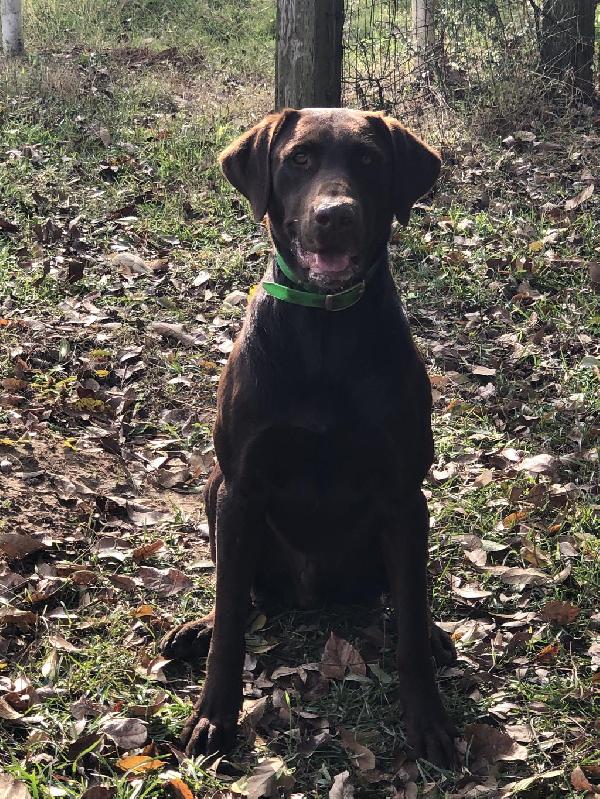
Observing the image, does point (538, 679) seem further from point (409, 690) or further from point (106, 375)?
point (106, 375)

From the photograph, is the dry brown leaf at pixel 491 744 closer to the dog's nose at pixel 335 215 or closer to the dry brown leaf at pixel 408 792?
the dry brown leaf at pixel 408 792

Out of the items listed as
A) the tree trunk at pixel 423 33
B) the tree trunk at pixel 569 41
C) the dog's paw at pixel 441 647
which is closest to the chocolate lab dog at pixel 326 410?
the dog's paw at pixel 441 647

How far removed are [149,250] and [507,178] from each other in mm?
2506

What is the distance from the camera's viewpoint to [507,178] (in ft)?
22.2

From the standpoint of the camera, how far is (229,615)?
2.85 m

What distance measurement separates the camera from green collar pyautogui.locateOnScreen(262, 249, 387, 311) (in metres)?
2.83

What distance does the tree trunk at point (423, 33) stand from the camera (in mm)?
7578

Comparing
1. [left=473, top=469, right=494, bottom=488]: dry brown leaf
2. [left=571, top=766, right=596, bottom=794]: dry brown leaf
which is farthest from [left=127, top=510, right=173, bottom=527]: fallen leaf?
[left=571, top=766, right=596, bottom=794]: dry brown leaf

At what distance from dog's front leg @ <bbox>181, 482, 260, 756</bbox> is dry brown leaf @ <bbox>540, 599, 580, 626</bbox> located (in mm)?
1038

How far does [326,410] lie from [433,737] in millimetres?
964

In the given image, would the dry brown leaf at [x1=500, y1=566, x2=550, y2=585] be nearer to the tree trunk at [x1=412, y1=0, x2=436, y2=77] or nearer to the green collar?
the green collar

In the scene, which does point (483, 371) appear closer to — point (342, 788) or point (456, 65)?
point (342, 788)

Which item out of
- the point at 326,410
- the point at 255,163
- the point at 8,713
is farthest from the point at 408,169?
the point at 8,713

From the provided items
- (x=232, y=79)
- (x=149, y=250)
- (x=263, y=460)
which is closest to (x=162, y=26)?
(x=232, y=79)
